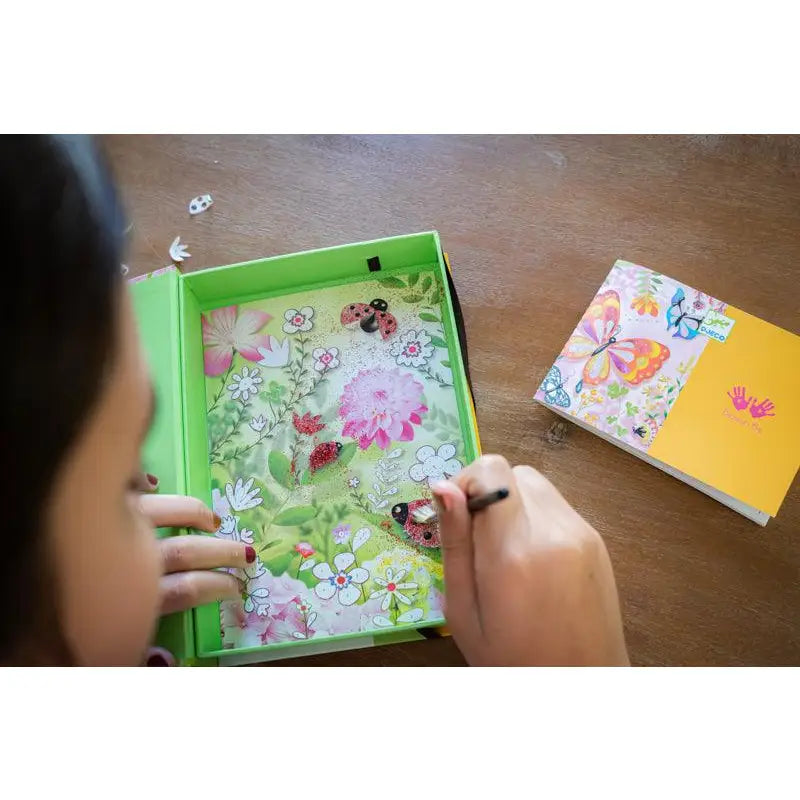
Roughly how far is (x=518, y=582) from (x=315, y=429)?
381 mm

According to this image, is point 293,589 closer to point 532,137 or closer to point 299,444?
point 299,444

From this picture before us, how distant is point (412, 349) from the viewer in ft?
2.94

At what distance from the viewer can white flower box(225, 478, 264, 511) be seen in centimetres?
84

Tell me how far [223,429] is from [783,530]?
0.74 metres

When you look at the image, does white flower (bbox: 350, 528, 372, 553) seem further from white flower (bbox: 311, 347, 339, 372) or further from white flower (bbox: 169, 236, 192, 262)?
white flower (bbox: 169, 236, 192, 262)

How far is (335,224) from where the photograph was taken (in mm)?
989

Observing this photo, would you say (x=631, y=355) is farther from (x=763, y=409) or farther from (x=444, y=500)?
(x=444, y=500)

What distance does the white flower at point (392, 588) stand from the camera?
2.58 ft

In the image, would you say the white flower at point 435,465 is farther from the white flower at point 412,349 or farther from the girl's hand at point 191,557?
the girl's hand at point 191,557

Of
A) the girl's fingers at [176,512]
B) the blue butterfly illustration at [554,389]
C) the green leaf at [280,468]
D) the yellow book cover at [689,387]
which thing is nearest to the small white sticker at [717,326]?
the yellow book cover at [689,387]

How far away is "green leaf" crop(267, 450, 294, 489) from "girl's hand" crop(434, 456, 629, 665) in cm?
29

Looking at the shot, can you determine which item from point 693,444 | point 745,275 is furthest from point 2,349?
point 745,275

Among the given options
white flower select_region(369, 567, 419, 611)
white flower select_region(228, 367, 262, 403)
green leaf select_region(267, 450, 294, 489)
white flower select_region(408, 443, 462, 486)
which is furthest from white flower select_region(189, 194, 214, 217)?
white flower select_region(369, 567, 419, 611)

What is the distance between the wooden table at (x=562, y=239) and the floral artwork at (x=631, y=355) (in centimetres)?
3
